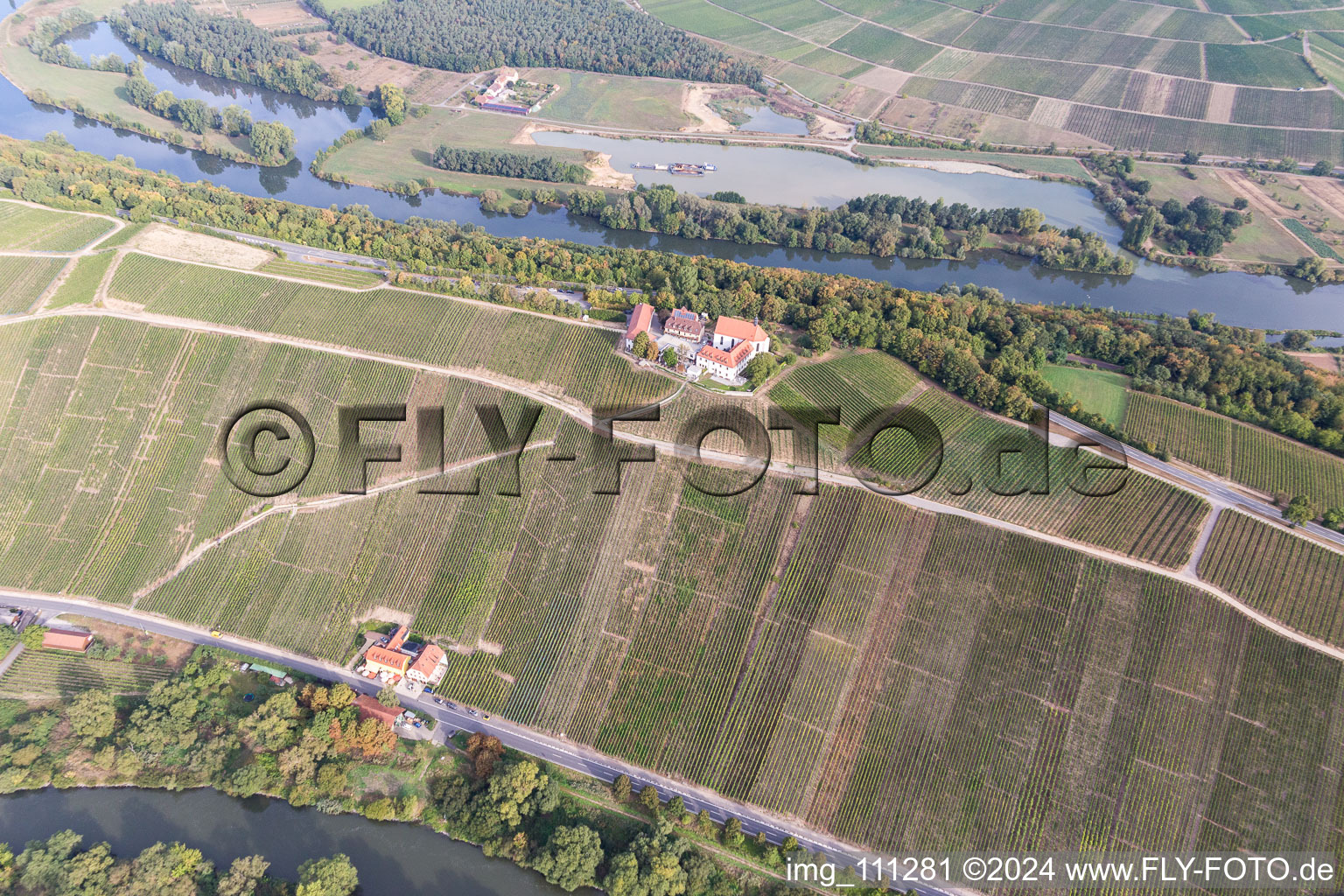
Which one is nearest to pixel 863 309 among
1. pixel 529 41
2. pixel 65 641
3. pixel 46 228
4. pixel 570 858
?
pixel 570 858

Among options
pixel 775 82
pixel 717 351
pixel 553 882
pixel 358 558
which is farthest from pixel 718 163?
pixel 553 882

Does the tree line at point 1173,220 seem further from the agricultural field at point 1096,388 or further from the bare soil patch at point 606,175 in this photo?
the bare soil patch at point 606,175

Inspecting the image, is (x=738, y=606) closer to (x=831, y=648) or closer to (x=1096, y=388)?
(x=831, y=648)

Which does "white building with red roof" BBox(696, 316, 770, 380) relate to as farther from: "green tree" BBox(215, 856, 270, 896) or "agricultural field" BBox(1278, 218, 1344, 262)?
"agricultural field" BBox(1278, 218, 1344, 262)

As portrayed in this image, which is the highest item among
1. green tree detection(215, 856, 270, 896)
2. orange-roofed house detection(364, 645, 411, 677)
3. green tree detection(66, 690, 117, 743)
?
green tree detection(66, 690, 117, 743)

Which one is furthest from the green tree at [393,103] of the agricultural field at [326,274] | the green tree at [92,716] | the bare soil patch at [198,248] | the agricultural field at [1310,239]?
the agricultural field at [1310,239]

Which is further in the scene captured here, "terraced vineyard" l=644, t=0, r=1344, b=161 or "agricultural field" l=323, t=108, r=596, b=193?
"terraced vineyard" l=644, t=0, r=1344, b=161

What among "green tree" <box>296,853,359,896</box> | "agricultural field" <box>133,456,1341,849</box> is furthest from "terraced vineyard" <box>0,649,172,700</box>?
"green tree" <box>296,853,359,896</box>

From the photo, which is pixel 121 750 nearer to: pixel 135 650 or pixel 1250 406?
pixel 135 650
